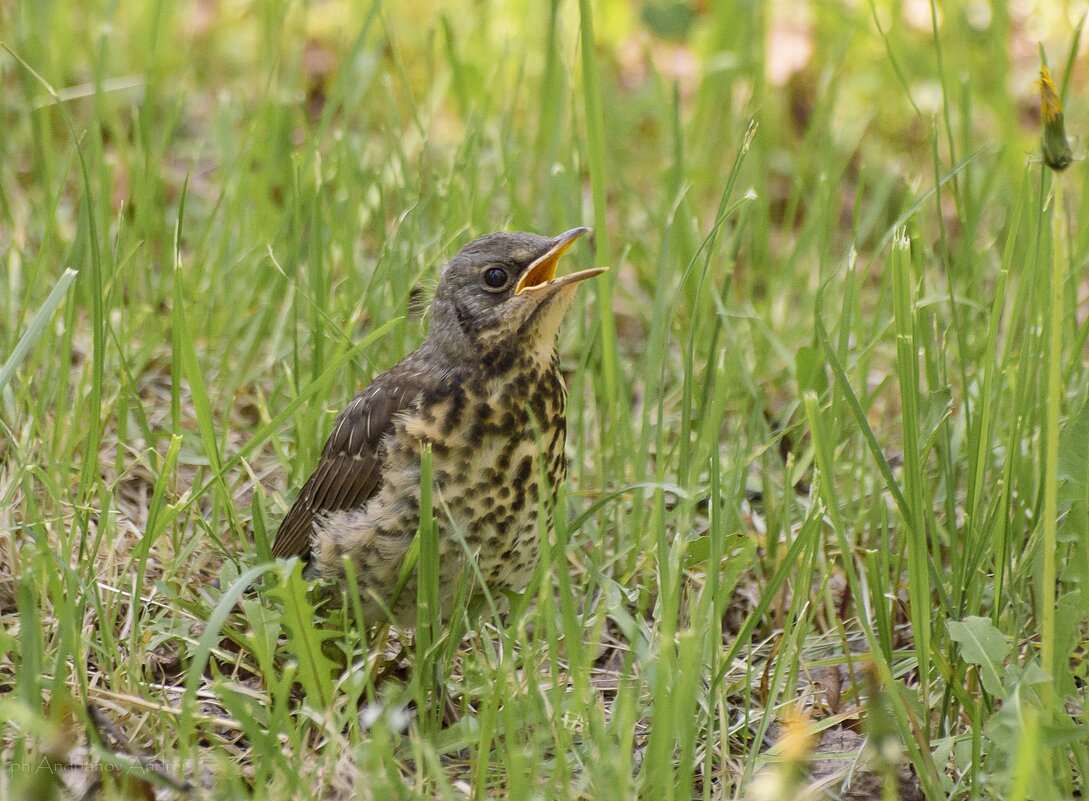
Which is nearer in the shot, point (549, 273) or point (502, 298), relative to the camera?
point (502, 298)

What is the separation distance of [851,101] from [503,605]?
3.95 meters

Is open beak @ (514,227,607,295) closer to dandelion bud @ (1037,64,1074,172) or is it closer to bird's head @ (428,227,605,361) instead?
bird's head @ (428,227,605,361)

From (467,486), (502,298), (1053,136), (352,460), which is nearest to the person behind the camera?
(1053,136)

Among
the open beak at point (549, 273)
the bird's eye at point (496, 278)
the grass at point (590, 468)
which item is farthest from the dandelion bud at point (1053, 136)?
the bird's eye at point (496, 278)

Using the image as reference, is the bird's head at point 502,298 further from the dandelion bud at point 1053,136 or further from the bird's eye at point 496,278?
the dandelion bud at point 1053,136

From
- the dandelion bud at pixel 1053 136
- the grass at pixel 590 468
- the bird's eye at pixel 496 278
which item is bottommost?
the grass at pixel 590 468

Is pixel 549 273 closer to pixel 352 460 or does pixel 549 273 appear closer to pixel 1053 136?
pixel 352 460

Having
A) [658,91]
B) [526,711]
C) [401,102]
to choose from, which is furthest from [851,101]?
[526,711]

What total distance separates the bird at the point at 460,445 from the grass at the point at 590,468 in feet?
0.46

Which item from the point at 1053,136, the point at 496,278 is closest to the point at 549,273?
the point at 496,278

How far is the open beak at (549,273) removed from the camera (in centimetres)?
335

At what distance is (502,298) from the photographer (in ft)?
11.4

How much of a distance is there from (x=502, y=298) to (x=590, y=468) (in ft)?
2.74

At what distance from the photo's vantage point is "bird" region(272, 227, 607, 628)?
10.4 ft
